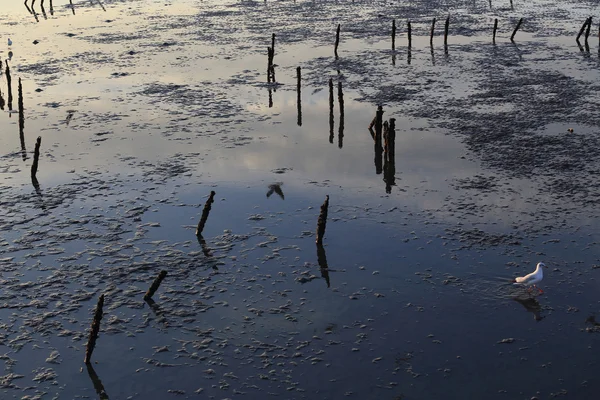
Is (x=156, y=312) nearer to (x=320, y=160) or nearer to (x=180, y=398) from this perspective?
(x=180, y=398)

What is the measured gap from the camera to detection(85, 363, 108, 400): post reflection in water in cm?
1277

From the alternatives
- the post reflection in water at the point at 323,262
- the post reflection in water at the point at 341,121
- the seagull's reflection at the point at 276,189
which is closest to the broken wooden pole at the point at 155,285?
the post reflection in water at the point at 323,262

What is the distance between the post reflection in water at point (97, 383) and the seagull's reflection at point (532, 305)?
28.9 feet

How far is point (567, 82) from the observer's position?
31.5 metres

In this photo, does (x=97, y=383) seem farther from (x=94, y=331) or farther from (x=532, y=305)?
(x=532, y=305)

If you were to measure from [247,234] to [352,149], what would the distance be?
7839 millimetres

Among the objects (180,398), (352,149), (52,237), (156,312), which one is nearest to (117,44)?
(352,149)

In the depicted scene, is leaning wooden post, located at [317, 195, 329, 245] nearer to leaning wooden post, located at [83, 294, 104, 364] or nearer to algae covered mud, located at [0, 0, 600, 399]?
algae covered mud, located at [0, 0, 600, 399]

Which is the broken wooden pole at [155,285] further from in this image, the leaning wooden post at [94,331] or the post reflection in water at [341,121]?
the post reflection in water at [341,121]

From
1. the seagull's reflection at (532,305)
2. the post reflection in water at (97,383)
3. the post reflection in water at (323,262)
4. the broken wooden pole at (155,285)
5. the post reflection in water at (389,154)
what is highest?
the post reflection in water at (389,154)

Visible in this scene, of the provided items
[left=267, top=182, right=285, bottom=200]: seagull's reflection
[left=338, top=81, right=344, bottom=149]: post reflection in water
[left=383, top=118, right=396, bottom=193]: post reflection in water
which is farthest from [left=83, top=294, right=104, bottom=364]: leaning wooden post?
[left=338, top=81, right=344, bottom=149]: post reflection in water

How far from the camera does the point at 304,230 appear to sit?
1894cm

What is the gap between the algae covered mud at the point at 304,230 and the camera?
1339cm

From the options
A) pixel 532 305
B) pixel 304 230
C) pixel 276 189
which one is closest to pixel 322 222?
pixel 304 230
